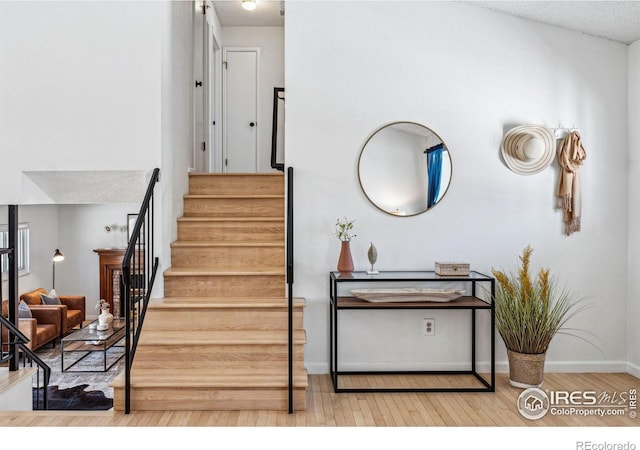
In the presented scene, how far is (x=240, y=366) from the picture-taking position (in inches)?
123

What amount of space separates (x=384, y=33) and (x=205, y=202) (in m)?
2.02

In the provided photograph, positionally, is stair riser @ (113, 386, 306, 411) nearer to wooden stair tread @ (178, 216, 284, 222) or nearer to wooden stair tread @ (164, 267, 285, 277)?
wooden stair tread @ (164, 267, 285, 277)

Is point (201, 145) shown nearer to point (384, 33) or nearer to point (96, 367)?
point (384, 33)

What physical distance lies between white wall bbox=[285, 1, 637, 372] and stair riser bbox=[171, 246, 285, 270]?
0.82 feet

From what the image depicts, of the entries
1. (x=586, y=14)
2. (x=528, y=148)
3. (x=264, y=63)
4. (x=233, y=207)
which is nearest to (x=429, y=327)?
(x=528, y=148)

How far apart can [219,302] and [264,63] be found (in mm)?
3762

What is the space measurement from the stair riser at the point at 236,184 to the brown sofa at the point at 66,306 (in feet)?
15.1

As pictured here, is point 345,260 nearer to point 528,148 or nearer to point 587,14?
point 528,148

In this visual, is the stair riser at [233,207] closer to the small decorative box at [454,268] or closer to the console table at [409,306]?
the console table at [409,306]

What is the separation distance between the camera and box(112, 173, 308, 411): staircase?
2943mm

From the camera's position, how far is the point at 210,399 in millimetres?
2938

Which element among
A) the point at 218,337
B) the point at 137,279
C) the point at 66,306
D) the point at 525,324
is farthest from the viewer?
the point at 66,306

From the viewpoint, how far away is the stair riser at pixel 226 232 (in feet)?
13.5

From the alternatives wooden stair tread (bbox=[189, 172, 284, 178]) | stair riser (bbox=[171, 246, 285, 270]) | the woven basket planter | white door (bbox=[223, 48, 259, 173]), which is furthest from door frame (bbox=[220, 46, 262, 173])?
the woven basket planter
